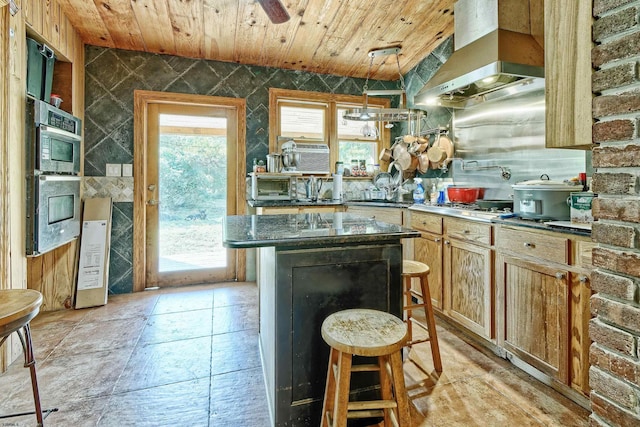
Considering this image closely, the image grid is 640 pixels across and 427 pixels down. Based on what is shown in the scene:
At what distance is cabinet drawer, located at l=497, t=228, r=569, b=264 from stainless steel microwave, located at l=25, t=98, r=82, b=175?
3197 millimetres

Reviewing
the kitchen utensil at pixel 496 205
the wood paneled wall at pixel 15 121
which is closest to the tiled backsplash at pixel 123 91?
the wood paneled wall at pixel 15 121

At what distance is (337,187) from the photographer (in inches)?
165

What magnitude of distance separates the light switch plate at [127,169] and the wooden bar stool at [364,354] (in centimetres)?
315

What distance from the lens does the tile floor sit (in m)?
1.64

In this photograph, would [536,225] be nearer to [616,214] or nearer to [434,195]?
[616,214]

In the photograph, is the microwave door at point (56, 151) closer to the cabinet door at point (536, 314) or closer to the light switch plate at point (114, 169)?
the light switch plate at point (114, 169)

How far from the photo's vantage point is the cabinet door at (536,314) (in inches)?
69.9

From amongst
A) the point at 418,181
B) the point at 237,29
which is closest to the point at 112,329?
the point at 237,29

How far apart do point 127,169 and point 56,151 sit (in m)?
0.92

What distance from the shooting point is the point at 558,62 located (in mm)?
1048

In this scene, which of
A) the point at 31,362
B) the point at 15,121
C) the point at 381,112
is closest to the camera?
the point at 31,362

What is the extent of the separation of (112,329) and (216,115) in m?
2.43

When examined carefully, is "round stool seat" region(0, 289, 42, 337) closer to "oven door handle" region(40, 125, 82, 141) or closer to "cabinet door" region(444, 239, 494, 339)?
"oven door handle" region(40, 125, 82, 141)

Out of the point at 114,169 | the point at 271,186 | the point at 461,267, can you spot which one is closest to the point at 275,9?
the point at 271,186
